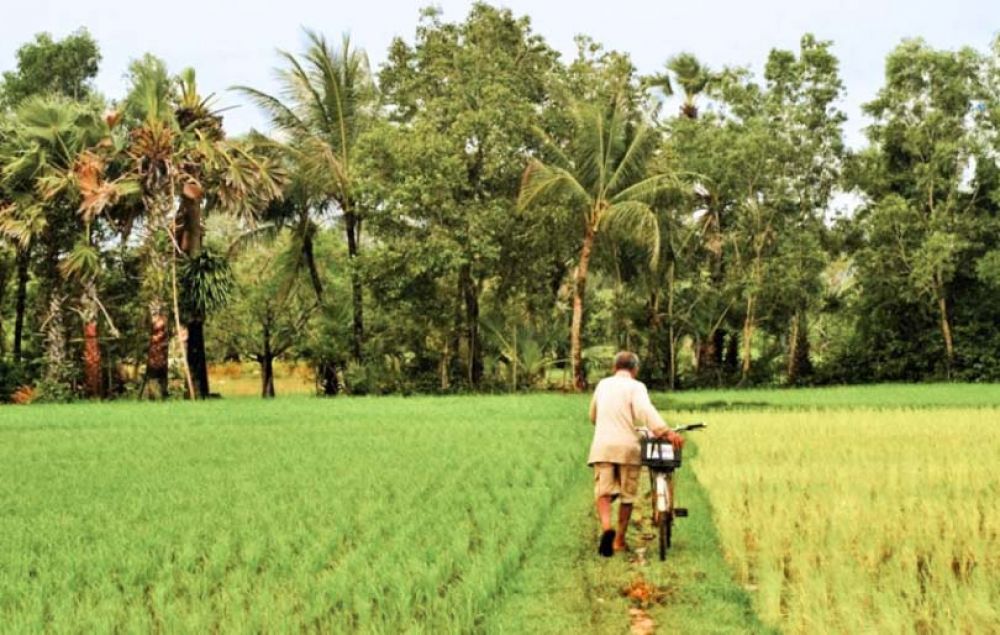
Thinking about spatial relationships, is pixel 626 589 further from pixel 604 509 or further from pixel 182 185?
pixel 182 185

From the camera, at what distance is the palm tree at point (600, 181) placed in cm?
2372

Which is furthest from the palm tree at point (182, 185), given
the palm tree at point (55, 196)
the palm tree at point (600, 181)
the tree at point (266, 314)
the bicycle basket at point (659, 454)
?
the bicycle basket at point (659, 454)

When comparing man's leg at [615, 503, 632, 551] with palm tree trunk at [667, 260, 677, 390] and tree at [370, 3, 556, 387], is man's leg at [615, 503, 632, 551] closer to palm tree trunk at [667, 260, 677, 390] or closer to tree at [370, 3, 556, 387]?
tree at [370, 3, 556, 387]

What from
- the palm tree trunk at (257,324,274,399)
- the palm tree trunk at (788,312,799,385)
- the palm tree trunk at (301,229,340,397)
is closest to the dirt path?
the palm tree trunk at (301,229,340,397)

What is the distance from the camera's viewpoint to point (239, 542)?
696cm

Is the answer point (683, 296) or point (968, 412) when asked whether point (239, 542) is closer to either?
point (968, 412)

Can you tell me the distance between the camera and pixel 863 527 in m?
7.00

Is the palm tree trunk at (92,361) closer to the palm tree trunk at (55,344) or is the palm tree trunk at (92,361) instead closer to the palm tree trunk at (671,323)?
the palm tree trunk at (55,344)

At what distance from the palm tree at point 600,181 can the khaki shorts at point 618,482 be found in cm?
1699

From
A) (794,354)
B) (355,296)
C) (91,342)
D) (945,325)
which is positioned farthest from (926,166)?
(91,342)

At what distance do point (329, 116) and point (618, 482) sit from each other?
853 inches

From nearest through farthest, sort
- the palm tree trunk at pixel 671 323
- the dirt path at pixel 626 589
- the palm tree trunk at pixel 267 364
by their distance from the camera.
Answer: the dirt path at pixel 626 589 < the palm tree trunk at pixel 671 323 < the palm tree trunk at pixel 267 364

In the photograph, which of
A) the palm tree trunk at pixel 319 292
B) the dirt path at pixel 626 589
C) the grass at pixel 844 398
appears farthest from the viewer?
the palm tree trunk at pixel 319 292

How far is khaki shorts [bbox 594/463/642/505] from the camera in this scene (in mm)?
6633
